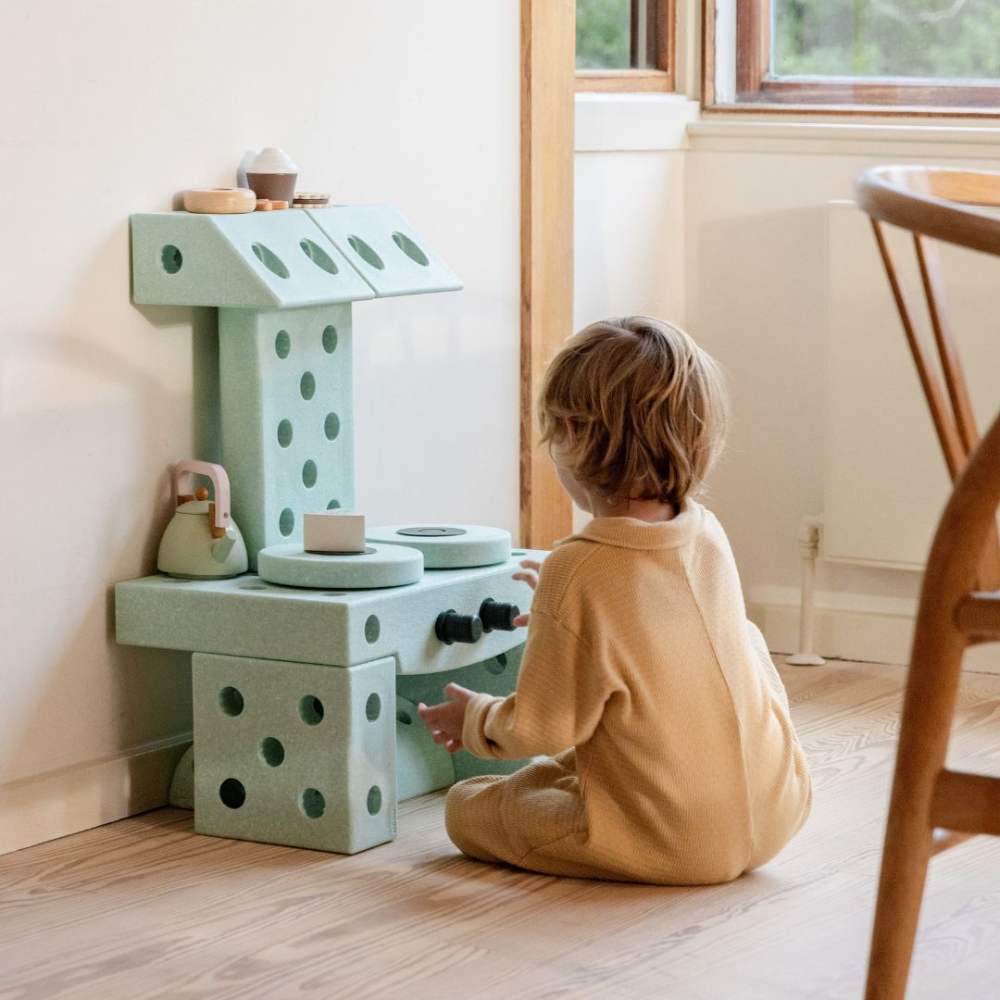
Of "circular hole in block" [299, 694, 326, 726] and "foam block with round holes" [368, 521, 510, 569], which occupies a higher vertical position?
"foam block with round holes" [368, 521, 510, 569]

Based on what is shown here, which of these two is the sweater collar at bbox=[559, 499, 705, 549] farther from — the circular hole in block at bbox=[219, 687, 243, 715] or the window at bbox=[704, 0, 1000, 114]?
the window at bbox=[704, 0, 1000, 114]

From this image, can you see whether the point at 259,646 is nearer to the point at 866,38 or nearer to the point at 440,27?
the point at 440,27

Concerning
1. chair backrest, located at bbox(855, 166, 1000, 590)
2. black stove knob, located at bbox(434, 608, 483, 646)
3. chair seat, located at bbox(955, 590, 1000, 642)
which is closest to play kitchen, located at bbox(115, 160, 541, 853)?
black stove knob, located at bbox(434, 608, 483, 646)

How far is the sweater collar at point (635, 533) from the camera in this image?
1.77 metres

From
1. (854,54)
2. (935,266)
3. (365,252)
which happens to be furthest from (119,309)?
(854,54)

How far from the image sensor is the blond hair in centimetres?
177

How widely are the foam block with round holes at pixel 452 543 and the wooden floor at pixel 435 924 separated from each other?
29 cm

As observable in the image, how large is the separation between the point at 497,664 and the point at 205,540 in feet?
1.34

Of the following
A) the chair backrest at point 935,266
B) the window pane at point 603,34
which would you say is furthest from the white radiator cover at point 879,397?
the chair backrest at point 935,266

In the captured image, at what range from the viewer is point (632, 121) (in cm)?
290

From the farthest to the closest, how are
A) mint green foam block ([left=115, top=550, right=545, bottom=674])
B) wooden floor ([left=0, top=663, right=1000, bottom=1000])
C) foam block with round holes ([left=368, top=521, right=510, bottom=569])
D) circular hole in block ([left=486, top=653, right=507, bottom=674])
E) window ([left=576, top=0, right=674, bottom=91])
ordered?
1. window ([left=576, top=0, right=674, bottom=91])
2. circular hole in block ([left=486, top=653, right=507, bottom=674])
3. foam block with round holes ([left=368, top=521, right=510, bottom=569])
4. mint green foam block ([left=115, top=550, right=545, bottom=674])
5. wooden floor ([left=0, top=663, right=1000, bottom=1000])

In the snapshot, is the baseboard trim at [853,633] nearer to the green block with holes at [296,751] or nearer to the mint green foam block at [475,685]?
the mint green foam block at [475,685]

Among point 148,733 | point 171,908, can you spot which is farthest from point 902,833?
point 148,733

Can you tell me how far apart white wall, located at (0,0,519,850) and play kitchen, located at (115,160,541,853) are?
0.16 ft
